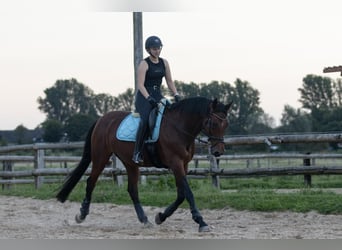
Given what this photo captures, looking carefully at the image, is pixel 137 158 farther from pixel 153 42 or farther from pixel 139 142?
pixel 153 42

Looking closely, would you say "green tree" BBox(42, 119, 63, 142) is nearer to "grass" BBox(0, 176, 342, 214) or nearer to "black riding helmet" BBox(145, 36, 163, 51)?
"grass" BBox(0, 176, 342, 214)

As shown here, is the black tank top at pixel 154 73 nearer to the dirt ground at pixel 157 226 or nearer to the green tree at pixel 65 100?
the dirt ground at pixel 157 226

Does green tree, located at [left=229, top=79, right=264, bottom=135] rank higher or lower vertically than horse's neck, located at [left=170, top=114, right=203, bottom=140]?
higher

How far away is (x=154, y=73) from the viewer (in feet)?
26.5

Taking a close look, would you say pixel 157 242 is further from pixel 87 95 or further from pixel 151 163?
pixel 87 95

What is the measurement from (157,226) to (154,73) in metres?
2.04

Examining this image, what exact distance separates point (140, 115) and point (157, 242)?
237 cm

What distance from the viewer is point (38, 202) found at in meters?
11.4

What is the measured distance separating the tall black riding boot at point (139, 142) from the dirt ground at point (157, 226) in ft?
3.02

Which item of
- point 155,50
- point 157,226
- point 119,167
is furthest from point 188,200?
point 119,167

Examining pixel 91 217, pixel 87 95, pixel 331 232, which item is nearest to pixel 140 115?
pixel 91 217

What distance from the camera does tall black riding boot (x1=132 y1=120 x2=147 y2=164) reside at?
802cm

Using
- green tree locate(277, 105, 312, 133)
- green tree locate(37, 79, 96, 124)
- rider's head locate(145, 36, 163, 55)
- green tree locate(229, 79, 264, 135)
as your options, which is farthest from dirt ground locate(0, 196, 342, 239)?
green tree locate(37, 79, 96, 124)

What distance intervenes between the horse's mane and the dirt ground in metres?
1.49
